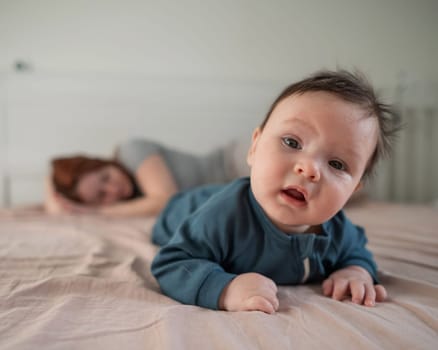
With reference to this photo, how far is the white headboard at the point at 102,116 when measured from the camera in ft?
6.91

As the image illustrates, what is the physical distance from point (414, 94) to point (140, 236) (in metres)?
1.88

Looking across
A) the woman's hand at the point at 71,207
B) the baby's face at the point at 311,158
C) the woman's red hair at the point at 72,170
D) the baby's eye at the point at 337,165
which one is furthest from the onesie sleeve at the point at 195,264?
the woman's red hair at the point at 72,170

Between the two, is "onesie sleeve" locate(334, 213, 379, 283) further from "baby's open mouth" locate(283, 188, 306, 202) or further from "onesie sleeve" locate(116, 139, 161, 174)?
"onesie sleeve" locate(116, 139, 161, 174)

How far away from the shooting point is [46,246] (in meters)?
1.00

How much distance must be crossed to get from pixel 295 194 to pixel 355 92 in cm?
20

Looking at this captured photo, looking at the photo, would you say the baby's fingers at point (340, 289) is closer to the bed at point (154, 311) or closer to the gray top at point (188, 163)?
the bed at point (154, 311)

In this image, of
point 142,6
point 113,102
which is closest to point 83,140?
point 113,102

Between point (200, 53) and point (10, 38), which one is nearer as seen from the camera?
point (10, 38)

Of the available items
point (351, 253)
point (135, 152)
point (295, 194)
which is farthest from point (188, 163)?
point (295, 194)

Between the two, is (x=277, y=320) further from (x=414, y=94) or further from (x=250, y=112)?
(x=414, y=94)

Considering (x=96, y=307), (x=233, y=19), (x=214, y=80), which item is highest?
(x=233, y=19)

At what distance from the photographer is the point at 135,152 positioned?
1.76m

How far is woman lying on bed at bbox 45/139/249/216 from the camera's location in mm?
1640

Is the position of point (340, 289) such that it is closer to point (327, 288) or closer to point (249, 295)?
point (327, 288)
